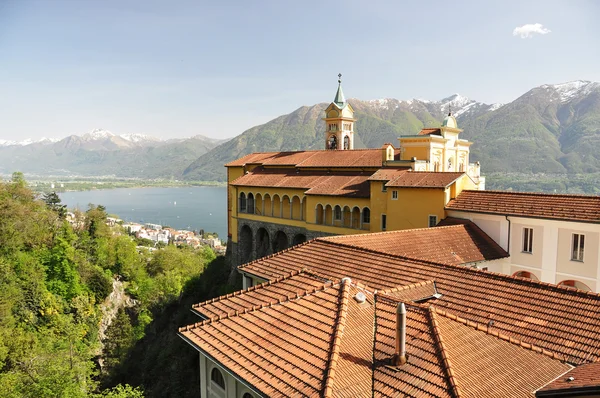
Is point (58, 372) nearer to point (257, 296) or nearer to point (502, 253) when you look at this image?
point (257, 296)

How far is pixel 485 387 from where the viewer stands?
719 centimetres

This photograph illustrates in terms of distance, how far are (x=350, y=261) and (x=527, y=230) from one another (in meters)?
10.6

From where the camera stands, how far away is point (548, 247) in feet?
65.2

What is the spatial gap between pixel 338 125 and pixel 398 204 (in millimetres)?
19732

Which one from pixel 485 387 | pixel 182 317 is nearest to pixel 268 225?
pixel 182 317

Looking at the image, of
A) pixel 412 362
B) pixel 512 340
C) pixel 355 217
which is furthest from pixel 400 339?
pixel 355 217

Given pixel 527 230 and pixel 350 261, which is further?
pixel 527 230

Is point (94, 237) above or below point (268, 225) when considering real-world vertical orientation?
below

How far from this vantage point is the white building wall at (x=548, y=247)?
18656 mm

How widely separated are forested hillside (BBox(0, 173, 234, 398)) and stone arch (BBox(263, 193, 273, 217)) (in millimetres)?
7339

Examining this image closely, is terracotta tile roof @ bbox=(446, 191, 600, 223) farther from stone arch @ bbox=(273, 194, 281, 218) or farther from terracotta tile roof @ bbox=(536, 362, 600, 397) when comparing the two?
stone arch @ bbox=(273, 194, 281, 218)

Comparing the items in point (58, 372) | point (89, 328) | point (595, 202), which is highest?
point (595, 202)

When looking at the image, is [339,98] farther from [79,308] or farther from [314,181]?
[79,308]

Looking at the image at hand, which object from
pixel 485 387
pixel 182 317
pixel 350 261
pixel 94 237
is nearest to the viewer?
pixel 485 387
